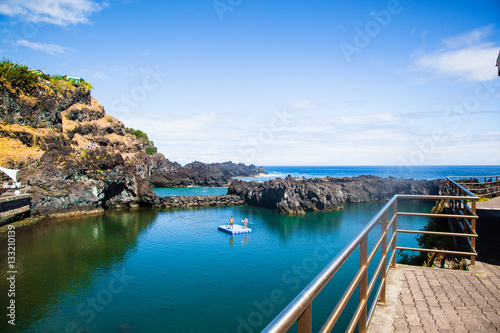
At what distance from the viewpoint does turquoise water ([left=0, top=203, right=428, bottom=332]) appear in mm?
11914

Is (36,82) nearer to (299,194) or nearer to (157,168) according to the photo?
(299,194)

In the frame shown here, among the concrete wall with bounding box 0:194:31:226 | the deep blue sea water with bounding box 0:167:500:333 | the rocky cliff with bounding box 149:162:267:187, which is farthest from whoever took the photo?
the rocky cliff with bounding box 149:162:267:187

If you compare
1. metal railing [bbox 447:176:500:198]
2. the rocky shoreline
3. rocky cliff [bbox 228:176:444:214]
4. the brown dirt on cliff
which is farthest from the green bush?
metal railing [bbox 447:176:500:198]

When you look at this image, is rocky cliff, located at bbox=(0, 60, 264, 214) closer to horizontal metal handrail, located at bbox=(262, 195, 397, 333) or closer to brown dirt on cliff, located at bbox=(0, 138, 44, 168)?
brown dirt on cliff, located at bbox=(0, 138, 44, 168)

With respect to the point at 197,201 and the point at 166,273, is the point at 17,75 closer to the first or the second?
the point at 197,201

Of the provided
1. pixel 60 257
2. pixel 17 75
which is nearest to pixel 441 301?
pixel 60 257

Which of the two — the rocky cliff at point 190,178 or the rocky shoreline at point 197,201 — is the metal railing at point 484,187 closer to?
the rocky shoreline at point 197,201

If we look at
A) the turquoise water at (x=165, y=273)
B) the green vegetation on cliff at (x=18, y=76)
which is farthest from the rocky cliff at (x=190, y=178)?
the turquoise water at (x=165, y=273)

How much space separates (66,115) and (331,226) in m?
47.3

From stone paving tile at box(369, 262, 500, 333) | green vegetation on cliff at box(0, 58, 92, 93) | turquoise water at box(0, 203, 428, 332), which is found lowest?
turquoise water at box(0, 203, 428, 332)

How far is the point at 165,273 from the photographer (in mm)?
16922

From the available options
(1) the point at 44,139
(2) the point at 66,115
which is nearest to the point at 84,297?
(1) the point at 44,139

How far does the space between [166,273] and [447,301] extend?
15479mm

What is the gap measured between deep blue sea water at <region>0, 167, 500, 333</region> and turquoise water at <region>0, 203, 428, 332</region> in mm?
49
